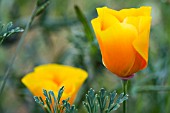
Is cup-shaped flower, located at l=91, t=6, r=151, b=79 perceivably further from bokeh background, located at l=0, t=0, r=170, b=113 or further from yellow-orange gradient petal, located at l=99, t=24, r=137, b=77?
bokeh background, located at l=0, t=0, r=170, b=113

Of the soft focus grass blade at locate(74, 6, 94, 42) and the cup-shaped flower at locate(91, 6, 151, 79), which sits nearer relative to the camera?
the cup-shaped flower at locate(91, 6, 151, 79)

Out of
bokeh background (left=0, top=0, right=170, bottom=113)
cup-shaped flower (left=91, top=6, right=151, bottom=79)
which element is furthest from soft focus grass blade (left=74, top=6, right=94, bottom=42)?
cup-shaped flower (left=91, top=6, right=151, bottom=79)

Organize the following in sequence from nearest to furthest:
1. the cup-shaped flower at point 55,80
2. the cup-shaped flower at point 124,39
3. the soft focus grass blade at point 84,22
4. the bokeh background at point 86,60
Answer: the cup-shaped flower at point 124,39, the cup-shaped flower at point 55,80, the soft focus grass blade at point 84,22, the bokeh background at point 86,60

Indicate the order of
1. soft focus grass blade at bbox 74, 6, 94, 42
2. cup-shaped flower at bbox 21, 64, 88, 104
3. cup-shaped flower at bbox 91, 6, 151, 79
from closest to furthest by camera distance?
1. cup-shaped flower at bbox 91, 6, 151, 79
2. cup-shaped flower at bbox 21, 64, 88, 104
3. soft focus grass blade at bbox 74, 6, 94, 42

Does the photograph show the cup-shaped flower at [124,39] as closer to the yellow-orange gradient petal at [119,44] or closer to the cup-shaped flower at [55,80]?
the yellow-orange gradient petal at [119,44]

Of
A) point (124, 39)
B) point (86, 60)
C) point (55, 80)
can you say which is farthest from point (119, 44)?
point (86, 60)

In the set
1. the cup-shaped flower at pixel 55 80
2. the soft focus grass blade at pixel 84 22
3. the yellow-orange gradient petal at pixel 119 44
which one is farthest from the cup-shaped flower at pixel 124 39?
the soft focus grass blade at pixel 84 22
